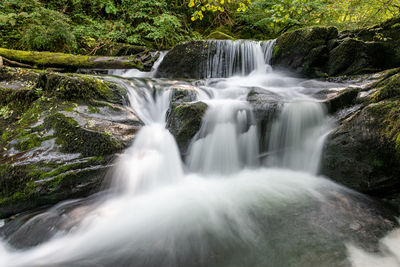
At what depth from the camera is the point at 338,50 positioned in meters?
5.76

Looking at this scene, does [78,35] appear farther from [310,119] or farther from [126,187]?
[310,119]

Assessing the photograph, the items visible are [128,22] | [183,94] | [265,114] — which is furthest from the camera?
[128,22]

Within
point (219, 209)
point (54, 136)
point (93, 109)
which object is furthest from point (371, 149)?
point (54, 136)

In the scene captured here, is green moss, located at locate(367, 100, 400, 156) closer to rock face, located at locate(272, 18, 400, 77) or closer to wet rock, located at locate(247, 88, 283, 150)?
wet rock, located at locate(247, 88, 283, 150)

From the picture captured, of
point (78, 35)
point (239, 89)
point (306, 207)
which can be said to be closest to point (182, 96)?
point (239, 89)

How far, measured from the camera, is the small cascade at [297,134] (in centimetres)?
358

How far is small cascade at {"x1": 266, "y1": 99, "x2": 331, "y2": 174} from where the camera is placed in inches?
141

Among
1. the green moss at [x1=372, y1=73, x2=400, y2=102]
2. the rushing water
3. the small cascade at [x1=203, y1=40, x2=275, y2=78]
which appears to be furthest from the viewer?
the small cascade at [x1=203, y1=40, x2=275, y2=78]

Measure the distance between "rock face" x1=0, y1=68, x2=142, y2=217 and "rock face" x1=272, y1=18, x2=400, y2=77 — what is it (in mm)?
5619

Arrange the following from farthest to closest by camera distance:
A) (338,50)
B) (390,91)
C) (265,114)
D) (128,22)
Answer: (128,22), (338,50), (265,114), (390,91)

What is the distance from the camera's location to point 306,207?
2.57 meters

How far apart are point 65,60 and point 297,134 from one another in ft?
23.1

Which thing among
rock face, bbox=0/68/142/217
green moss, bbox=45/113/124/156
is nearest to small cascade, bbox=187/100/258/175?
rock face, bbox=0/68/142/217

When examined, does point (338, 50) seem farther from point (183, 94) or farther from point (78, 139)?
point (78, 139)
